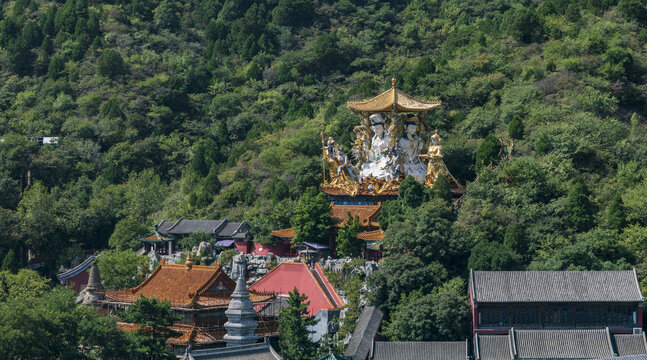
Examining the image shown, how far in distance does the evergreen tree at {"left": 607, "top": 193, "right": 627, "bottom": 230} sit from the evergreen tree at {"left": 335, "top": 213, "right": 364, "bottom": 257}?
8914mm

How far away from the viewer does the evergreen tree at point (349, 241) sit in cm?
4384

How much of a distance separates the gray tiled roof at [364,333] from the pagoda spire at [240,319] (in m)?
2.94

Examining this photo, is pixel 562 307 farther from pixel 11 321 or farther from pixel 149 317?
pixel 11 321

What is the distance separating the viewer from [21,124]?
64312 mm

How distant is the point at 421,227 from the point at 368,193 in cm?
702

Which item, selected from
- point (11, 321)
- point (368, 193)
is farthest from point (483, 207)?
point (11, 321)

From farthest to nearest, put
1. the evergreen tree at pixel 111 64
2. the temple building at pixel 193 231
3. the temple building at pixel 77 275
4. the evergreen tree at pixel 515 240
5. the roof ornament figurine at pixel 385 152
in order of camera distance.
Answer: the evergreen tree at pixel 111 64 < the temple building at pixel 77 275 < the temple building at pixel 193 231 < the roof ornament figurine at pixel 385 152 < the evergreen tree at pixel 515 240

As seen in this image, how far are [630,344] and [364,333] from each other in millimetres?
7862

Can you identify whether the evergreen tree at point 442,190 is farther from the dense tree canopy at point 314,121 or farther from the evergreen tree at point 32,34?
the evergreen tree at point 32,34

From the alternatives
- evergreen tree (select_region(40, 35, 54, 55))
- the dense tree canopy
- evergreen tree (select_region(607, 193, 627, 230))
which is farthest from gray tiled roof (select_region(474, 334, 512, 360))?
evergreen tree (select_region(40, 35, 54, 55))

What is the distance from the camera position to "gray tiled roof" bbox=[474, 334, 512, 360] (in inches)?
1378

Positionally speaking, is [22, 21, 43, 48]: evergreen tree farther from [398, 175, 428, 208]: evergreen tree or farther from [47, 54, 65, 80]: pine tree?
[398, 175, 428, 208]: evergreen tree

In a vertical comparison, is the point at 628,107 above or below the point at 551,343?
above

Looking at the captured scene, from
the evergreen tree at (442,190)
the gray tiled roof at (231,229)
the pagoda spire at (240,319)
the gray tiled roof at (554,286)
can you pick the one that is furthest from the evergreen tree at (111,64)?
the gray tiled roof at (554,286)
